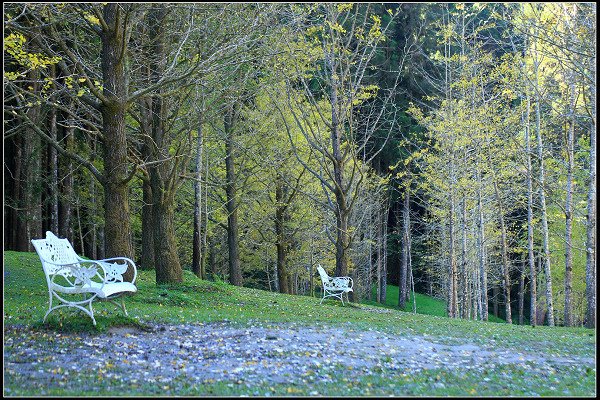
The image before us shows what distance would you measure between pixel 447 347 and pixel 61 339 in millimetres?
5298

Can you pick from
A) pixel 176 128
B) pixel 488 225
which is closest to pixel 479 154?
pixel 488 225

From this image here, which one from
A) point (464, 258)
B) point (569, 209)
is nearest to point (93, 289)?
point (569, 209)

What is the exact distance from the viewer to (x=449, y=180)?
21.5 meters

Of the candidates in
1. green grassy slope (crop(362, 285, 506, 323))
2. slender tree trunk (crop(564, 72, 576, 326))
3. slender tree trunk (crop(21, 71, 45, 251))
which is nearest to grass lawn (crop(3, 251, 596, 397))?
slender tree trunk (crop(21, 71, 45, 251))

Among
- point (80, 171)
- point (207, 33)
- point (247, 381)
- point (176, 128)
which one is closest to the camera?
point (247, 381)

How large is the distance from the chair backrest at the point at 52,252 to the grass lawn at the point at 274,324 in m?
0.72

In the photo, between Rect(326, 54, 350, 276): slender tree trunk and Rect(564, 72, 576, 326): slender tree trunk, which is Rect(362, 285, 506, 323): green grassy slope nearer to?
Rect(326, 54, 350, 276): slender tree trunk

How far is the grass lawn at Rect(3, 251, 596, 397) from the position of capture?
5.65 metres

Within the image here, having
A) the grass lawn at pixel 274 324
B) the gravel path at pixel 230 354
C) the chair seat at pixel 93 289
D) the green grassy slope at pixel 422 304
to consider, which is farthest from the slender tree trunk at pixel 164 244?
the green grassy slope at pixel 422 304

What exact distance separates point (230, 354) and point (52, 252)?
10.3 feet

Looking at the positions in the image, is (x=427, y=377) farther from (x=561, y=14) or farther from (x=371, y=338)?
(x=561, y=14)

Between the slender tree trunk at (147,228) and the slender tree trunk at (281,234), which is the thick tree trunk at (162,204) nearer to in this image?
the slender tree trunk at (147,228)

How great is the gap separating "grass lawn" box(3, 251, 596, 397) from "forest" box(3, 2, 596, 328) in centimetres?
145

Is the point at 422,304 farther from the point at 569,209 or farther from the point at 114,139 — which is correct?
the point at 114,139
